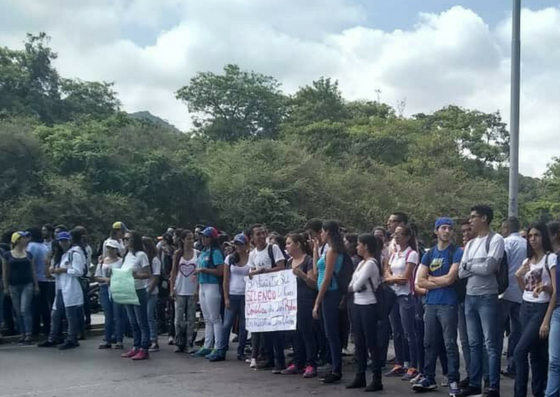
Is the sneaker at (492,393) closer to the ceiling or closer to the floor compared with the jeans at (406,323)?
closer to the floor

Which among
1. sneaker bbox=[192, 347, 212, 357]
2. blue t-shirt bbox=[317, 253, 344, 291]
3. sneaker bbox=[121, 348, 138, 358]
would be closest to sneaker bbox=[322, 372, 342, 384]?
blue t-shirt bbox=[317, 253, 344, 291]

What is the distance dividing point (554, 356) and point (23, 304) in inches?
361

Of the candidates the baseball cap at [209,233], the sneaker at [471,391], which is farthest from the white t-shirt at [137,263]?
the sneaker at [471,391]

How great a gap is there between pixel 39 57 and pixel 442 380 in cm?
4612

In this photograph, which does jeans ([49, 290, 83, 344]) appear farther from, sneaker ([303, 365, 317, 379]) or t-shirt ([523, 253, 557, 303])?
t-shirt ([523, 253, 557, 303])

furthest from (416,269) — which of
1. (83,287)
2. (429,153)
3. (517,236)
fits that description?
(429,153)

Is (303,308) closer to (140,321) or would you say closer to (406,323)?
(406,323)

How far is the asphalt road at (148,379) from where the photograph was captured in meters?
8.70

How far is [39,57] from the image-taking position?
163 feet

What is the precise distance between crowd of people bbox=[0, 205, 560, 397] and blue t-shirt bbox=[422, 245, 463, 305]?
1cm

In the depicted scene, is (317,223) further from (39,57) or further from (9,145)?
(39,57)

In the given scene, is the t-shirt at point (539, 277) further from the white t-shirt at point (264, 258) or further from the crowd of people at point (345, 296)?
the white t-shirt at point (264, 258)

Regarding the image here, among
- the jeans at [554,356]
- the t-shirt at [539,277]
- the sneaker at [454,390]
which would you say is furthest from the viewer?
the sneaker at [454,390]

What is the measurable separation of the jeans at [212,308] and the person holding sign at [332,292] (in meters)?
2.29
